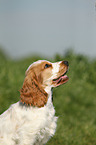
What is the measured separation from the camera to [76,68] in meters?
9.83

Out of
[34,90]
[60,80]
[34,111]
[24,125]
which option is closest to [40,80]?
[34,90]

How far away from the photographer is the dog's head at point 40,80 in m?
3.98

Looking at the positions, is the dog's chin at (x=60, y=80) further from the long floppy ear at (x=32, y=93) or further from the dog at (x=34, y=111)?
the long floppy ear at (x=32, y=93)

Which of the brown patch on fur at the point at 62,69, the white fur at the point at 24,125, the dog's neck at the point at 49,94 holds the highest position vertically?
the brown patch on fur at the point at 62,69

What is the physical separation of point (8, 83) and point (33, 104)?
4.68 metres

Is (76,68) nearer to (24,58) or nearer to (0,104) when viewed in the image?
(0,104)

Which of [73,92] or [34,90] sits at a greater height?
[34,90]

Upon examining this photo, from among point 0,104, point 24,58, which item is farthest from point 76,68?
point 24,58

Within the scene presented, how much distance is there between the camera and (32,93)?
4.00 meters

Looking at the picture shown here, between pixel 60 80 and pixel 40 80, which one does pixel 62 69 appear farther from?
pixel 40 80

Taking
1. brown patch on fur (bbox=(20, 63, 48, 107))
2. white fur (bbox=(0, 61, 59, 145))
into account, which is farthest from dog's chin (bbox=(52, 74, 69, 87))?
white fur (bbox=(0, 61, 59, 145))

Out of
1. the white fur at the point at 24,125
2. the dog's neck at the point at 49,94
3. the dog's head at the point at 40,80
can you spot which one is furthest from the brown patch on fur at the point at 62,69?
the white fur at the point at 24,125

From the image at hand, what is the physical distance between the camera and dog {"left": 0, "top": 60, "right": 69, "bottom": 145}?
12.8ft

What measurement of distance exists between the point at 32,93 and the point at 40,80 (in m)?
0.26
